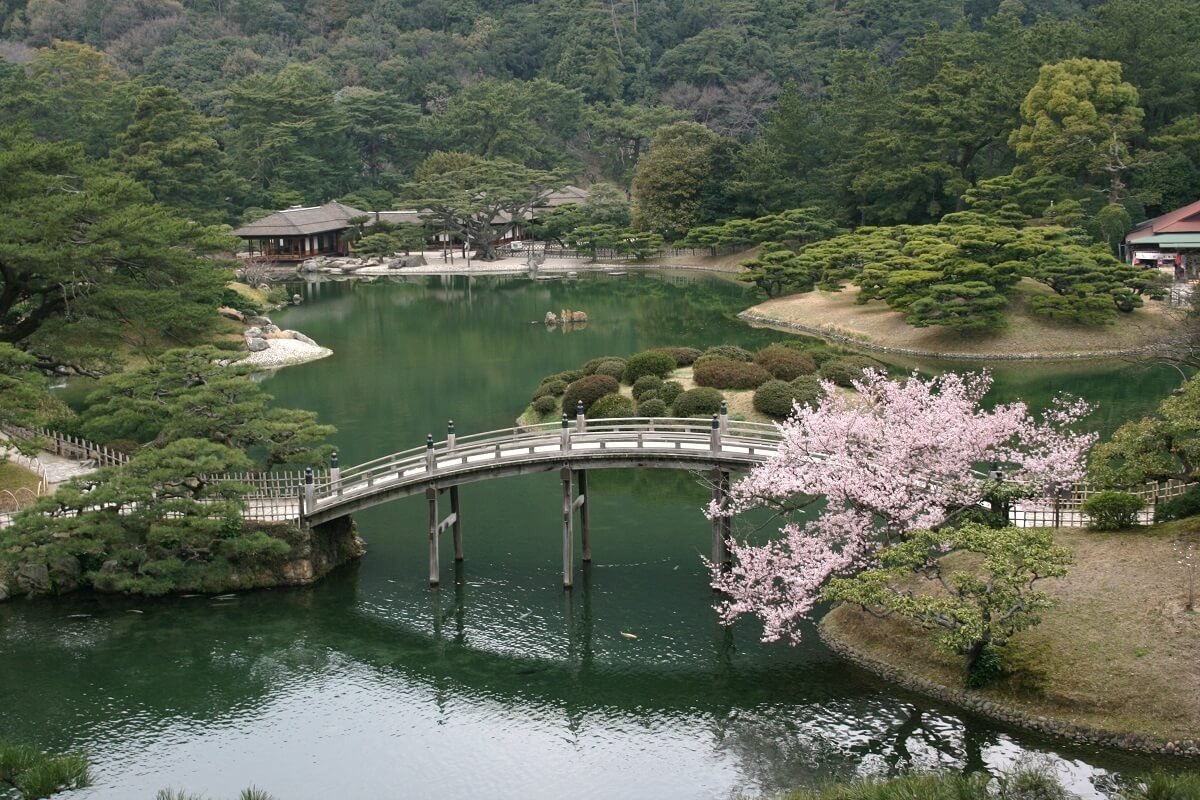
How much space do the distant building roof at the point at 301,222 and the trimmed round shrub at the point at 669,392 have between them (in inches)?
2043

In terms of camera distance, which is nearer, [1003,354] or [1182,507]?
[1182,507]

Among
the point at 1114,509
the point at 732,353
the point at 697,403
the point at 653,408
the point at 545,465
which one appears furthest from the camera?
the point at 732,353

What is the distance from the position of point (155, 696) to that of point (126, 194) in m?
22.1

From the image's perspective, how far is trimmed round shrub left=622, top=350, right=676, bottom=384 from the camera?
41875 mm

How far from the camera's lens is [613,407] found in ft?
131

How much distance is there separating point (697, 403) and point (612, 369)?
15.1ft

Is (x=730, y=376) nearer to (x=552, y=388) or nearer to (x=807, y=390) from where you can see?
(x=807, y=390)

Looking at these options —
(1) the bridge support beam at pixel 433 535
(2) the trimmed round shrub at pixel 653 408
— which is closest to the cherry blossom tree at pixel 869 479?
(1) the bridge support beam at pixel 433 535

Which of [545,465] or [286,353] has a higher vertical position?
[545,465]

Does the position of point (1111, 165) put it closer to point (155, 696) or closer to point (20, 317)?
point (20, 317)

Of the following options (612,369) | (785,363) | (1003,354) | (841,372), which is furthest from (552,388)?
(1003,354)

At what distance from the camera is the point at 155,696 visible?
Answer: 2378 cm

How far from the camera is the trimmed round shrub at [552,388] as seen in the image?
4331 centimetres

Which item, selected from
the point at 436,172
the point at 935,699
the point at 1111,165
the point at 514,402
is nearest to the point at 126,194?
the point at 514,402
